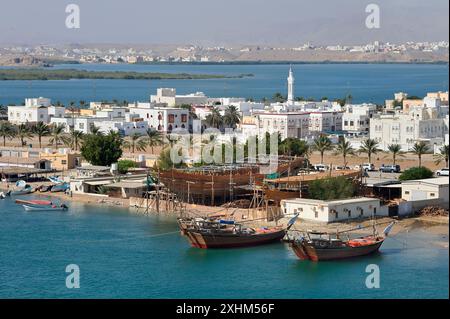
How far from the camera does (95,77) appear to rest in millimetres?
77750

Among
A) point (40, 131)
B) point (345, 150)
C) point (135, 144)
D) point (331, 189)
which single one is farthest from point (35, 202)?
point (40, 131)

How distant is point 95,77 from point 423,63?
59.1m

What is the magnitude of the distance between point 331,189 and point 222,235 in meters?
2.78

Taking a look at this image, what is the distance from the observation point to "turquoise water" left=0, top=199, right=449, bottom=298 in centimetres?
1034

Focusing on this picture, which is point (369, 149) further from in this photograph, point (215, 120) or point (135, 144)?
point (215, 120)

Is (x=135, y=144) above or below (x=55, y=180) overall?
above

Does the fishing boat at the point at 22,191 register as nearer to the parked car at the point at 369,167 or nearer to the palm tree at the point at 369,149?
the parked car at the point at 369,167

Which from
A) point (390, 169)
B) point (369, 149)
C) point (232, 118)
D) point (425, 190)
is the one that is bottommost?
point (390, 169)

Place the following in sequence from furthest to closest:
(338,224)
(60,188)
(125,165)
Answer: (125,165)
(60,188)
(338,224)

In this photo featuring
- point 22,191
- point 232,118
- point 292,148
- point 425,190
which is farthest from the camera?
point 232,118

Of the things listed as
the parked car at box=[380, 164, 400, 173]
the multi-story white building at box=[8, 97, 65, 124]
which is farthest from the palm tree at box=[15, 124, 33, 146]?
the parked car at box=[380, 164, 400, 173]

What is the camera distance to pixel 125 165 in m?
19.7

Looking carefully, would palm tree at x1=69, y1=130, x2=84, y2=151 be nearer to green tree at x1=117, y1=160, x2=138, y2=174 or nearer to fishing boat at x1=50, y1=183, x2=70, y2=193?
green tree at x1=117, y1=160, x2=138, y2=174

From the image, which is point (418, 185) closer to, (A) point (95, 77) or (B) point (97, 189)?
(B) point (97, 189)
